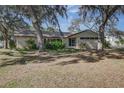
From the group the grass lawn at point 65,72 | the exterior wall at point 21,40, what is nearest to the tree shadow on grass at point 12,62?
the grass lawn at point 65,72

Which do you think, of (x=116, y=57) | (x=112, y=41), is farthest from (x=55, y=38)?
(x=116, y=57)

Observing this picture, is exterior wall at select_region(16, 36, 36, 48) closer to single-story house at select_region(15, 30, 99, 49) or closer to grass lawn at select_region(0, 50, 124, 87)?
single-story house at select_region(15, 30, 99, 49)

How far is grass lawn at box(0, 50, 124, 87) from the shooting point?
8144mm

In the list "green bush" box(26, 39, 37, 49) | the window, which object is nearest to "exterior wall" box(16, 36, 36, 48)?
"green bush" box(26, 39, 37, 49)

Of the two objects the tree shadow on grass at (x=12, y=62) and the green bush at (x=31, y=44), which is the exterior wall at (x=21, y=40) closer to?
the green bush at (x=31, y=44)

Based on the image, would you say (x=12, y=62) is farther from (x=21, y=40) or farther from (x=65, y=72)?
(x=21, y=40)

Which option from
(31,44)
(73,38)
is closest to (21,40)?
(31,44)

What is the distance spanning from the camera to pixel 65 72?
9469 millimetres

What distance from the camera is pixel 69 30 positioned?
3512 cm

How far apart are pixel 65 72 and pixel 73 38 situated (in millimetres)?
22008

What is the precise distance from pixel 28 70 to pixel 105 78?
3.17m

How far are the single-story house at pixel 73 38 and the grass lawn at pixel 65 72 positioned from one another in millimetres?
16102

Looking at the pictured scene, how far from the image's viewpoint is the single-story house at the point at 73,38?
28609 mm
